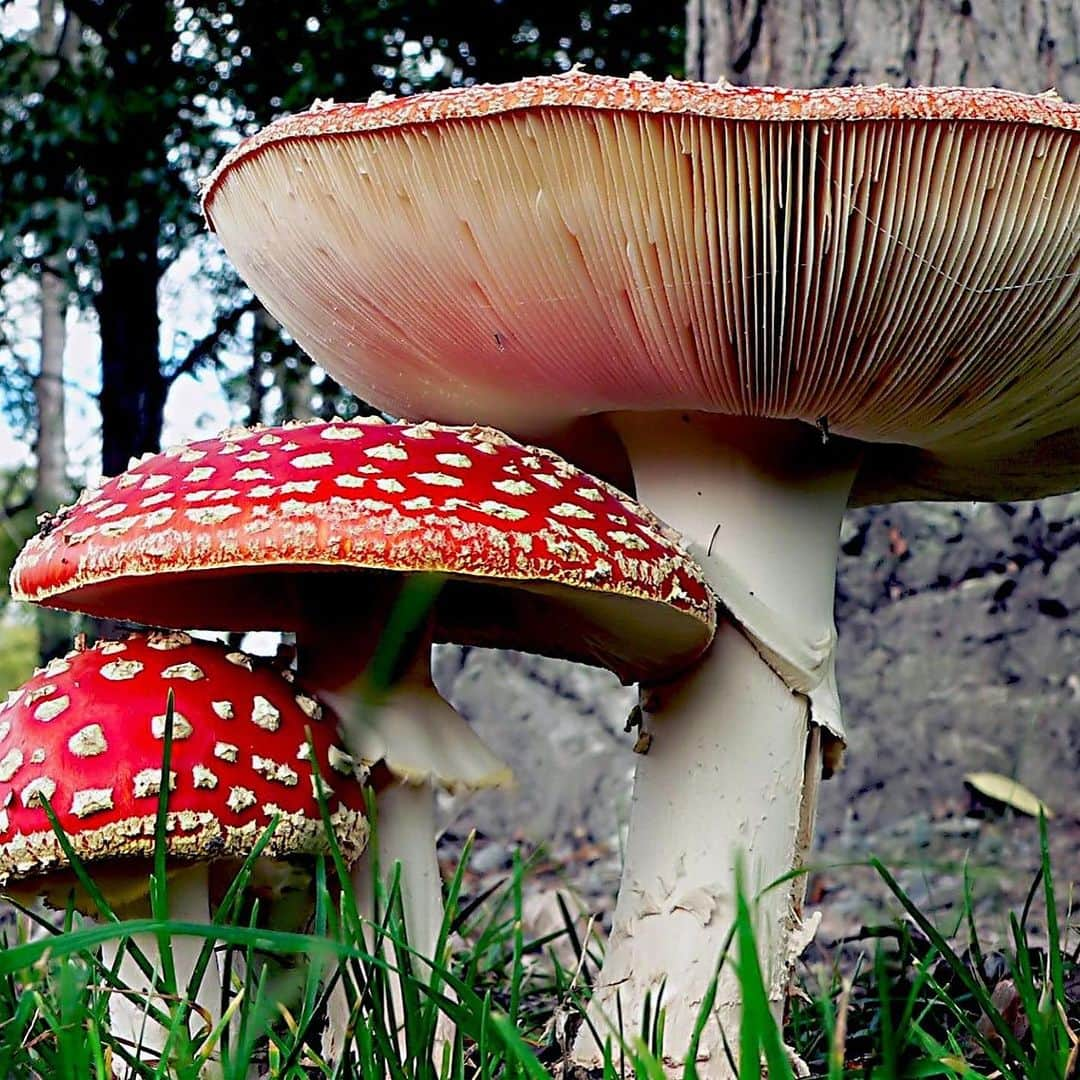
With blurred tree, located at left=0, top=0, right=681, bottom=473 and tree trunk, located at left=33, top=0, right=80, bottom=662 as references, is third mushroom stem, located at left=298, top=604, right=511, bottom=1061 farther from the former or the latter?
tree trunk, located at left=33, top=0, right=80, bottom=662

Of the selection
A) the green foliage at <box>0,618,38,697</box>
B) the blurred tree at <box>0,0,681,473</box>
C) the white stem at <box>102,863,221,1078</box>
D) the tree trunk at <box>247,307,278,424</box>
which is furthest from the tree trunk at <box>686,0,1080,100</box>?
the green foliage at <box>0,618,38,697</box>

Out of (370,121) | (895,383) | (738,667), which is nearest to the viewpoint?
(370,121)

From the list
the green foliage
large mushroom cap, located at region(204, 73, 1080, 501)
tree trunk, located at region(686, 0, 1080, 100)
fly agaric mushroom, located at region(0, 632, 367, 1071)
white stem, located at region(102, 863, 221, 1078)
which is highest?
tree trunk, located at region(686, 0, 1080, 100)

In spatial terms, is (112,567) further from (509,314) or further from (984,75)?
(984,75)

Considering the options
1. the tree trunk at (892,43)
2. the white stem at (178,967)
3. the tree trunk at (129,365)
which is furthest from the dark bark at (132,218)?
the white stem at (178,967)

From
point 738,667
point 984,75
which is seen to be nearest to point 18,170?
point 984,75

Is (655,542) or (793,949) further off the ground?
(655,542)

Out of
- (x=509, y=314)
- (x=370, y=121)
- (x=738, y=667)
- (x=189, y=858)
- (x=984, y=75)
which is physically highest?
(x=984, y=75)
